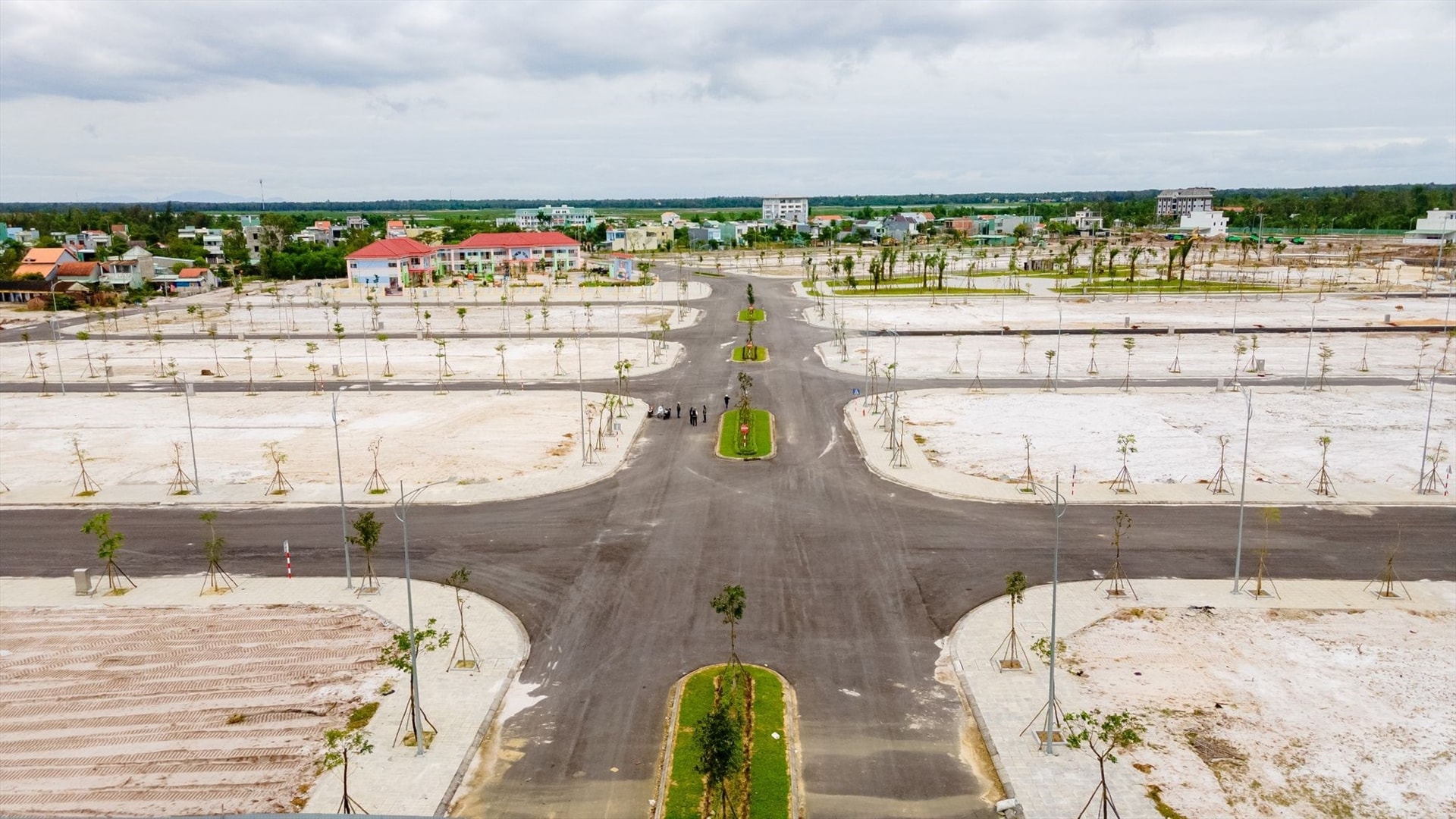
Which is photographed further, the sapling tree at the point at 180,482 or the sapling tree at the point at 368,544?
the sapling tree at the point at 180,482

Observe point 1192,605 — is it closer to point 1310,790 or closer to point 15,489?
point 1310,790

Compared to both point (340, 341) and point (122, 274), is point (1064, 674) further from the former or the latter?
point (122, 274)

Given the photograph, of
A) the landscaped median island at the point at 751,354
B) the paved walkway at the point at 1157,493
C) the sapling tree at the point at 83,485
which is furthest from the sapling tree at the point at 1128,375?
the sapling tree at the point at 83,485

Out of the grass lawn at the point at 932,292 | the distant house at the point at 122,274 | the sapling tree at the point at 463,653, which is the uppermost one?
the distant house at the point at 122,274

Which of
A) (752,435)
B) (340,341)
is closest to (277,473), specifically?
(752,435)

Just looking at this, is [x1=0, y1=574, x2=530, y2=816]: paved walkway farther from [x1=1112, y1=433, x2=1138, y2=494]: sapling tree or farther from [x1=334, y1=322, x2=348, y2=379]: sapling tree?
[x1=334, y1=322, x2=348, y2=379]: sapling tree

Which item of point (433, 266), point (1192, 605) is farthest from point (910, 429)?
point (433, 266)

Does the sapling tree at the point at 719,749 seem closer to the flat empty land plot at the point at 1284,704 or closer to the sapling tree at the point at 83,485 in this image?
the flat empty land plot at the point at 1284,704
